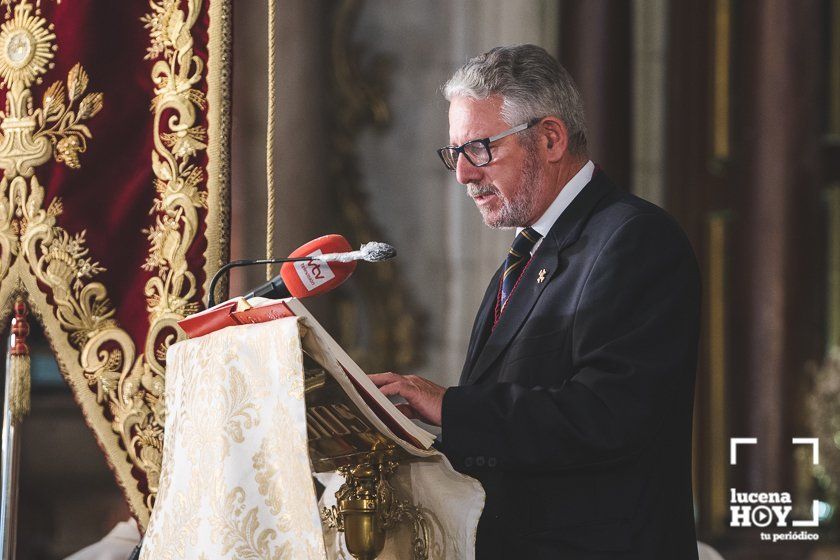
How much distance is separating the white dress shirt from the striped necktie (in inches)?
0.6

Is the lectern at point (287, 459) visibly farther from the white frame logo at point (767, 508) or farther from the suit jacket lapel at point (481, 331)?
the white frame logo at point (767, 508)

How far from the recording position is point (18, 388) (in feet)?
9.16

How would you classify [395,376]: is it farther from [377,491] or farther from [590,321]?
[590,321]

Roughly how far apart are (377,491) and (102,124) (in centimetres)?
163

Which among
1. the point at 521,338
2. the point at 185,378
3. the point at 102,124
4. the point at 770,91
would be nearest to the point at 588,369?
the point at 521,338

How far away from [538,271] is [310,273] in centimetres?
53

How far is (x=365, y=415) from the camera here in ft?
5.47

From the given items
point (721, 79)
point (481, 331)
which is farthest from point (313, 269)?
point (721, 79)

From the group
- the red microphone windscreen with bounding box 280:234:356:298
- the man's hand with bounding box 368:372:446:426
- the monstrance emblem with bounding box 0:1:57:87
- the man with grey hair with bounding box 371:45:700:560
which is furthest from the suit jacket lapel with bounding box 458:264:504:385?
the monstrance emblem with bounding box 0:1:57:87

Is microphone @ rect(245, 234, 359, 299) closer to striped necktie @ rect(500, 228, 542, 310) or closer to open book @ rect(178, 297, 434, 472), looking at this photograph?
open book @ rect(178, 297, 434, 472)

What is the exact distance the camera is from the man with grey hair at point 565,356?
1.80m

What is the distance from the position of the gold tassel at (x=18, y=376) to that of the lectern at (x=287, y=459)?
115 cm

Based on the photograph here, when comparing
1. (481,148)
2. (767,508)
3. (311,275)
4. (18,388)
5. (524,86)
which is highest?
(524,86)

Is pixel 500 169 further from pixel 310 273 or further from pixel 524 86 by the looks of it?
pixel 310 273
